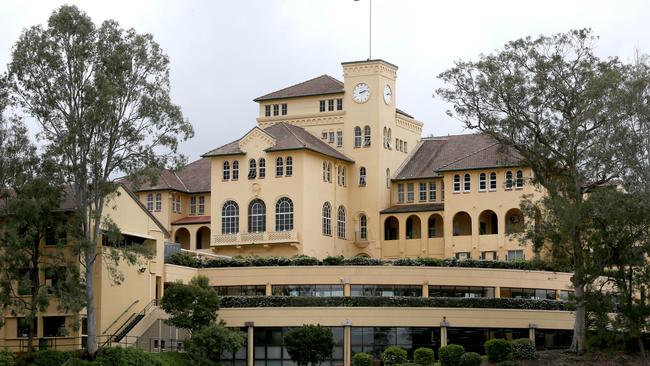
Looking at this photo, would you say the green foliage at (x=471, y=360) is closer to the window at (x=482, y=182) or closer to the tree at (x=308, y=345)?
the tree at (x=308, y=345)

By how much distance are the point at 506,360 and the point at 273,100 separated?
36.0 m

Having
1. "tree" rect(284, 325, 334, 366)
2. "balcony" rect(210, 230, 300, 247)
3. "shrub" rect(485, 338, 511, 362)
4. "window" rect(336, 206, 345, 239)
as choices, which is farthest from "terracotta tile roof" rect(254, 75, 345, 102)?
"shrub" rect(485, 338, 511, 362)

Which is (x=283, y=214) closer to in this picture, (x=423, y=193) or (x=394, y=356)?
(x=423, y=193)

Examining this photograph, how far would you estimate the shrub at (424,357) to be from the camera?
66875 mm

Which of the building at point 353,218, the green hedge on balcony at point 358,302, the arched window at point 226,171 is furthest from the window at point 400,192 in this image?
the green hedge on balcony at point 358,302

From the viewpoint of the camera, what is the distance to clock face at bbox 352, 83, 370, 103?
93312mm

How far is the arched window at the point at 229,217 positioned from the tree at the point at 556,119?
24.8m

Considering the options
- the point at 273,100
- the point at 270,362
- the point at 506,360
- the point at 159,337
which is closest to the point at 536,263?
the point at 506,360

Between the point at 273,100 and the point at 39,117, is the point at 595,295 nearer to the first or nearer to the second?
the point at 39,117

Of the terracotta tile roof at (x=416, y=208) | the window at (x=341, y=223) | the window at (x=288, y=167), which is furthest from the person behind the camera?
the window at (x=341, y=223)

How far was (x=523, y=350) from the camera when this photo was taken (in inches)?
2598

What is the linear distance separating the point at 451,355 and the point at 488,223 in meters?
23.8

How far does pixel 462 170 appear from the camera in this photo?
88.7 meters

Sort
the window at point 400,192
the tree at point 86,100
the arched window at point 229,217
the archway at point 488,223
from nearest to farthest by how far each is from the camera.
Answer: the tree at point 86,100, the archway at point 488,223, the arched window at point 229,217, the window at point 400,192
